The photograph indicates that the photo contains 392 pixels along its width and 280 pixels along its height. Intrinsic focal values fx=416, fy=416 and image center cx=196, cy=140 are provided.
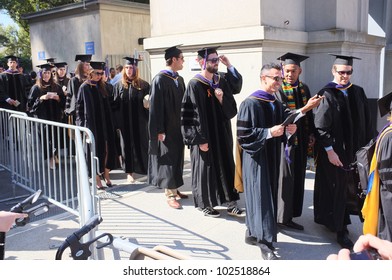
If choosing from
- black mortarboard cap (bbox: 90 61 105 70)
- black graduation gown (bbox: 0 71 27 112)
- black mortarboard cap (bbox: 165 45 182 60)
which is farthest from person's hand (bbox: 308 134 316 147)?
black graduation gown (bbox: 0 71 27 112)

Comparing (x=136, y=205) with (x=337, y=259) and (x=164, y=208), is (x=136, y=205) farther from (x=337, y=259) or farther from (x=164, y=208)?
(x=337, y=259)

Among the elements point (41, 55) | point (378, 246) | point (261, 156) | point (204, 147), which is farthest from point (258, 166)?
point (41, 55)

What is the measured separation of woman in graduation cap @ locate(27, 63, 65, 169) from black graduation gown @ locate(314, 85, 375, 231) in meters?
5.42

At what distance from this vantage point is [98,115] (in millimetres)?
6488

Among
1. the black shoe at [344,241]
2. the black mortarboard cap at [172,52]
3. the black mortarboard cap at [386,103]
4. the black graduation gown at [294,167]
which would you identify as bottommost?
the black shoe at [344,241]

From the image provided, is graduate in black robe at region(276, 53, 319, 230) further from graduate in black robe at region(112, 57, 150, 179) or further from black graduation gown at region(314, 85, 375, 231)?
graduate in black robe at region(112, 57, 150, 179)

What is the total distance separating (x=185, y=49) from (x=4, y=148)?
12.0ft

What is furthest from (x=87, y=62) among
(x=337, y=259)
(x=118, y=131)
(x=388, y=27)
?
(x=388, y=27)

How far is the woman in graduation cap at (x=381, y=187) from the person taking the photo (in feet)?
9.94

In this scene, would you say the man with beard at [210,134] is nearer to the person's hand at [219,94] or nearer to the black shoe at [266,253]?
the person's hand at [219,94]

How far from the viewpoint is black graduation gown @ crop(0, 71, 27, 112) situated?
9.70m

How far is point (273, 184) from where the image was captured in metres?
4.10

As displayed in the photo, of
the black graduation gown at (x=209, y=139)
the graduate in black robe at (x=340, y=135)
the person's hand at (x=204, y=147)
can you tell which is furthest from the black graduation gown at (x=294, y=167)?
the person's hand at (x=204, y=147)

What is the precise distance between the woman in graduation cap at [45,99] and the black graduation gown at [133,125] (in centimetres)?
180
